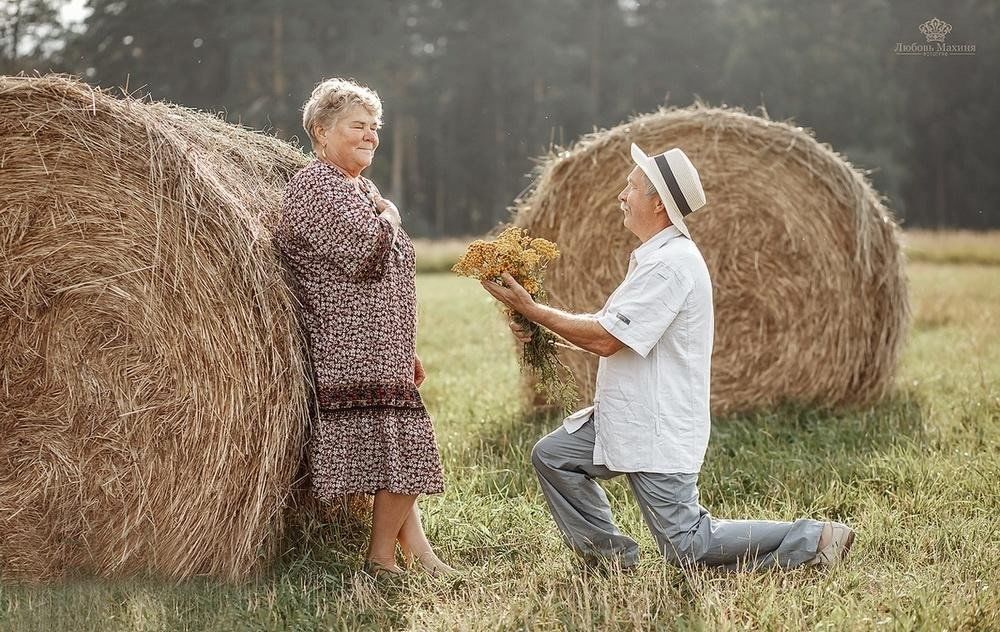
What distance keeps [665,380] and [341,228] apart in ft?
4.51

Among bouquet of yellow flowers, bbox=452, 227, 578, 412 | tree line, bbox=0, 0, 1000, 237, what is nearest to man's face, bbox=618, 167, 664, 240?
bouquet of yellow flowers, bbox=452, 227, 578, 412

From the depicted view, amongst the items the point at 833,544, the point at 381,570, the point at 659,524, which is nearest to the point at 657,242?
the point at 659,524

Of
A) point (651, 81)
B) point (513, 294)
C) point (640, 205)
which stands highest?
point (651, 81)

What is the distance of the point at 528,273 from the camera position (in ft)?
13.9

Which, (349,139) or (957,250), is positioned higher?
(349,139)

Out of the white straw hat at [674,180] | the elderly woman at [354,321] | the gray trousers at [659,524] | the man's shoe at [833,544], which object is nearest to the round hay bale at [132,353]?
the elderly woman at [354,321]

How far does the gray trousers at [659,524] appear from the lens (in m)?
4.19

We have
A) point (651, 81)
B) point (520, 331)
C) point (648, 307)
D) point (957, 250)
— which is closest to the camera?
point (648, 307)

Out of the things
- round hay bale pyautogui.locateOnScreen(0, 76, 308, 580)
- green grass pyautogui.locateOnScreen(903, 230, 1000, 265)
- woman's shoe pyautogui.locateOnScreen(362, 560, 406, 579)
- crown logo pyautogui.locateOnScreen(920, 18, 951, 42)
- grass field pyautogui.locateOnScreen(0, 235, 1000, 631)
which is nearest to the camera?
grass field pyautogui.locateOnScreen(0, 235, 1000, 631)

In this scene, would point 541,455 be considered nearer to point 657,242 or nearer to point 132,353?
point 657,242

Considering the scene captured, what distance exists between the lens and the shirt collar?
4.18 meters

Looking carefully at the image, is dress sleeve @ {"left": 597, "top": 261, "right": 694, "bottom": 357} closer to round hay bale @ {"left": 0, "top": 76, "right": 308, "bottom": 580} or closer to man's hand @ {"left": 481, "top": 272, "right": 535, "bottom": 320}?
man's hand @ {"left": 481, "top": 272, "right": 535, "bottom": 320}

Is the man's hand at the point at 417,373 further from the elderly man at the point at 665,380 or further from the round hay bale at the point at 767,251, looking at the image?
the round hay bale at the point at 767,251

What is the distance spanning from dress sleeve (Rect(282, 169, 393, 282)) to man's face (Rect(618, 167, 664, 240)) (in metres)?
0.95
